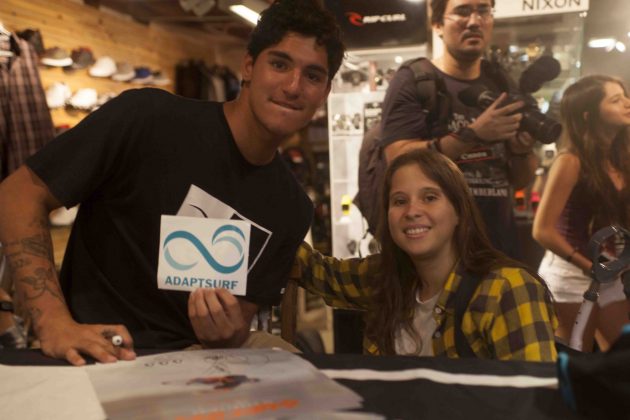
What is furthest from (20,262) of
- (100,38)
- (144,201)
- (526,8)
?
(100,38)

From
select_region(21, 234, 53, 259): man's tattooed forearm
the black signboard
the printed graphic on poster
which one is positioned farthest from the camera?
the black signboard

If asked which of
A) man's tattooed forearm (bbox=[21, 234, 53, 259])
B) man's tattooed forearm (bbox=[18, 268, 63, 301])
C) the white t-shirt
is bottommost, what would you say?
the white t-shirt

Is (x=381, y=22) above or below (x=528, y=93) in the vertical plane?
above

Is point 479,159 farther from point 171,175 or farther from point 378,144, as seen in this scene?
point 171,175

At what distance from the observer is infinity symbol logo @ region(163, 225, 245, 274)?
1.44 meters

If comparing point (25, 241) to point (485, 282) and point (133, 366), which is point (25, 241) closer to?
point (133, 366)

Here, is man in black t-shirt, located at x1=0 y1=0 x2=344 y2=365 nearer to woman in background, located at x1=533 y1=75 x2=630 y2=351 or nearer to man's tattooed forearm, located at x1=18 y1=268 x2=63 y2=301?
man's tattooed forearm, located at x1=18 y1=268 x2=63 y2=301

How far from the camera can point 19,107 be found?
412cm

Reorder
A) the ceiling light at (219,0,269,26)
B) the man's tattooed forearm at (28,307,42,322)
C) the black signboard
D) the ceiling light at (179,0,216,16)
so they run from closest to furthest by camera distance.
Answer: the man's tattooed forearm at (28,307,42,322) < the black signboard < the ceiling light at (219,0,269,26) < the ceiling light at (179,0,216,16)

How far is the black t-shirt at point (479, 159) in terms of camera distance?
8.52ft

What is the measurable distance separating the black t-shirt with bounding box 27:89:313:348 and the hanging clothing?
267cm

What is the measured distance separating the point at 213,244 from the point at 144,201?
0.94 ft

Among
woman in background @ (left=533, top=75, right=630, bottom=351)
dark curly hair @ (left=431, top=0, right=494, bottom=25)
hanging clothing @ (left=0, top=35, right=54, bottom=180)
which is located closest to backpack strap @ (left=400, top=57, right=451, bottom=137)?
dark curly hair @ (left=431, top=0, right=494, bottom=25)

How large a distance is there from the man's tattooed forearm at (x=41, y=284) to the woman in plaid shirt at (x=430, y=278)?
2.33 ft
